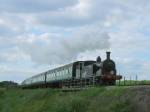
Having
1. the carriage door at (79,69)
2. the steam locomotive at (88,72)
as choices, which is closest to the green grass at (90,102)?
the steam locomotive at (88,72)

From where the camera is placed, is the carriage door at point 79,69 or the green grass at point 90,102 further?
the carriage door at point 79,69

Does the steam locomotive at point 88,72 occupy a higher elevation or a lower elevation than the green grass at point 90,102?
higher

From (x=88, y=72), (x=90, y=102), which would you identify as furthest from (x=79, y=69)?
(x=90, y=102)

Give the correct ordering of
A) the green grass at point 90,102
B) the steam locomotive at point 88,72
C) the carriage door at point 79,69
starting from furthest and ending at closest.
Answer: the carriage door at point 79,69
the steam locomotive at point 88,72
the green grass at point 90,102

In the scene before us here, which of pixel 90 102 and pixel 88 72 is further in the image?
pixel 88 72

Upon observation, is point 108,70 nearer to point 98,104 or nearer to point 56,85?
point 56,85

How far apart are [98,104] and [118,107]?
2328 millimetres

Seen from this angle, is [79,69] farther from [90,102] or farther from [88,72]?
[90,102]

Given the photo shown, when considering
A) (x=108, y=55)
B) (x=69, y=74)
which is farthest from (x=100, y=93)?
(x=69, y=74)

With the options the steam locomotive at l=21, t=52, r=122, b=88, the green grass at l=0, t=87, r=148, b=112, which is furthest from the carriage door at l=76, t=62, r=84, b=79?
the green grass at l=0, t=87, r=148, b=112

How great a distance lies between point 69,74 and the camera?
44625 millimetres

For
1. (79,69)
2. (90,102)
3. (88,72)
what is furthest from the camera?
(79,69)

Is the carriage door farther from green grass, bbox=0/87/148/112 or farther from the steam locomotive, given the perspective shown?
green grass, bbox=0/87/148/112

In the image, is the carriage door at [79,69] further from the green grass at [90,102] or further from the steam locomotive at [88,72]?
the green grass at [90,102]
